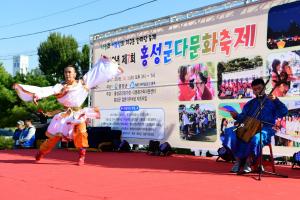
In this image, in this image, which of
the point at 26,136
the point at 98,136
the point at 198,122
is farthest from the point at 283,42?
the point at 26,136

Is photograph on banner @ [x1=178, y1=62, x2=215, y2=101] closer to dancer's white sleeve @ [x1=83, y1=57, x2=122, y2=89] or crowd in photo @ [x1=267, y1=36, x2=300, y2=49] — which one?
crowd in photo @ [x1=267, y1=36, x2=300, y2=49]

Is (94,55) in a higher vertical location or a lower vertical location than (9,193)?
higher

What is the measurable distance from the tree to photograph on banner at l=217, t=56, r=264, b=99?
28.1 meters

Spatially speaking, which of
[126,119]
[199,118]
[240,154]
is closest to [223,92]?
[199,118]

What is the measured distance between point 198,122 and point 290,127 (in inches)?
83.9

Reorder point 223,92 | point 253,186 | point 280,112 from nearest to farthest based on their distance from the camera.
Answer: point 253,186
point 280,112
point 223,92

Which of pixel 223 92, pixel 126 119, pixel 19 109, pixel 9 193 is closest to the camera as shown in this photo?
pixel 9 193

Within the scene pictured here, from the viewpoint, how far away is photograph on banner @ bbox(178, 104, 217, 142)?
8711 mm

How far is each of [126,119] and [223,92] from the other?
307 centimetres

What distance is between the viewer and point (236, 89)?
26.9 ft

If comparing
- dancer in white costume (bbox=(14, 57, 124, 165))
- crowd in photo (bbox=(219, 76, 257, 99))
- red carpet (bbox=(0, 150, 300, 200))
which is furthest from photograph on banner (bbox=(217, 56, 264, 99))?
dancer in white costume (bbox=(14, 57, 124, 165))

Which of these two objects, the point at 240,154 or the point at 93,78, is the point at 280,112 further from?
the point at 93,78

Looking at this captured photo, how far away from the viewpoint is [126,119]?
10.8 meters

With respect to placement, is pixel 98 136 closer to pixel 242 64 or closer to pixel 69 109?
pixel 69 109
